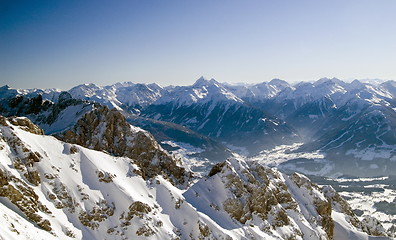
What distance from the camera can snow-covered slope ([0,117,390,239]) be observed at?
76.1 metres

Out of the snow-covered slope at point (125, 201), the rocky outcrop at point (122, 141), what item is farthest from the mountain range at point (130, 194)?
the rocky outcrop at point (122, 141)

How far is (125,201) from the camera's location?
3622 inches

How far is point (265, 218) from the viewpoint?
111938 mm

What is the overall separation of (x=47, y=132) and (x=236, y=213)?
98191mm

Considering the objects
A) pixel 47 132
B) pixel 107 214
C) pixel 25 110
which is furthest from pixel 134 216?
pixel 25 110

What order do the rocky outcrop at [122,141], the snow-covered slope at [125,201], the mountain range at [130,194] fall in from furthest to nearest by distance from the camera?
1. the rocky outcrop at [122,141]
2. the mountain range at [130,194]
3. the snow-covered slope at [125,201]

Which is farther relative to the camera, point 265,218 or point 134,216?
point 265,218

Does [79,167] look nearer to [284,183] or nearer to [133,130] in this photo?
[133,130]

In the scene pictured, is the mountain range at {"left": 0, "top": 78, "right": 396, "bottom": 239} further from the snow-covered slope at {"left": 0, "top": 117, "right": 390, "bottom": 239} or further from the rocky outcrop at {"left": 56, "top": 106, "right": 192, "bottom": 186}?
the rocky outcrop at {"left": 56, "top": 106, "right": 192, "bottom": 186}

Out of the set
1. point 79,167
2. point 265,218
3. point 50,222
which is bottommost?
point 265,218

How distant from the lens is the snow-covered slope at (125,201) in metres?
76.1

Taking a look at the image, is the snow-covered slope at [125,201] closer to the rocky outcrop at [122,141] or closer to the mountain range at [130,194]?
the mountain range at [130,194]

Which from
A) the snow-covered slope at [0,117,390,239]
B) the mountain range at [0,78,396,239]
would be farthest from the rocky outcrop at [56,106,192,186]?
the snow-covered slope at [0,117,390,239]

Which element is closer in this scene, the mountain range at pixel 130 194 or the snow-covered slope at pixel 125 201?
the snow-covered slope at pixel 125 201
